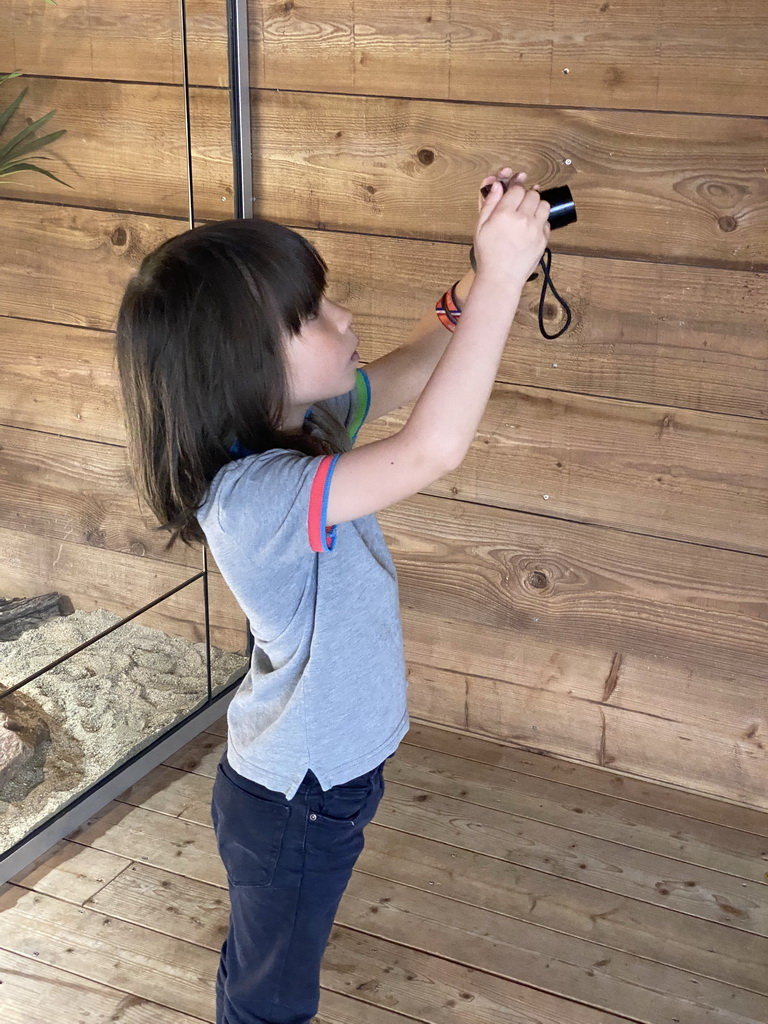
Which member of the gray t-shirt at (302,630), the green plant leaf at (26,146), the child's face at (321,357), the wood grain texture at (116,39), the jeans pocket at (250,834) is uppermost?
the wood grain texture at (116,39)

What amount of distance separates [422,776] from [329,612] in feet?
3.18

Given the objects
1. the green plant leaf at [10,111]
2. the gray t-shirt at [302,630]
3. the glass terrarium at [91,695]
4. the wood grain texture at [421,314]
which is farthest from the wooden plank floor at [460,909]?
the green plant leaf at [10,111]

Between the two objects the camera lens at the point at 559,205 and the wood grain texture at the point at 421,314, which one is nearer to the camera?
the camera lens at the point at 559,205

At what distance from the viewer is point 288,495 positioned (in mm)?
1017

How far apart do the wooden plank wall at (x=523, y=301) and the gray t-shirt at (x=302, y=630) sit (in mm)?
573

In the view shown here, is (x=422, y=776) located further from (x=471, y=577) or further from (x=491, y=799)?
(x=471, y=577)

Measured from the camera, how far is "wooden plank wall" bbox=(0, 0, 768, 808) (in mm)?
1599

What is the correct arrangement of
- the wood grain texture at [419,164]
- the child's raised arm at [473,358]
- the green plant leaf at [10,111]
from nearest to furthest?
the child's raised arm at [473,358], the green plant leaf at [10,111], the wood grain texture at [419,164]

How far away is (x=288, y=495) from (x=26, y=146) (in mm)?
777

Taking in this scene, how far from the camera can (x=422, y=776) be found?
2.01m

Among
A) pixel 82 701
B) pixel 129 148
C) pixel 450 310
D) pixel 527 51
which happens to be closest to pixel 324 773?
pixel 450 310

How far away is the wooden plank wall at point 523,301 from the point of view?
5.24ft

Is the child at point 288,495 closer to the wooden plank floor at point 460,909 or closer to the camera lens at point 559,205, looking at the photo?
the camera lens at point 559,205

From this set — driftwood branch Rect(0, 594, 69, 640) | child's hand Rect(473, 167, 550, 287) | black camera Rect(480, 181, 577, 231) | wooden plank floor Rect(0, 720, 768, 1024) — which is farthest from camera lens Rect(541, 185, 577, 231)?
wooden plank floor Rect(0, 720, 768, 1024)
